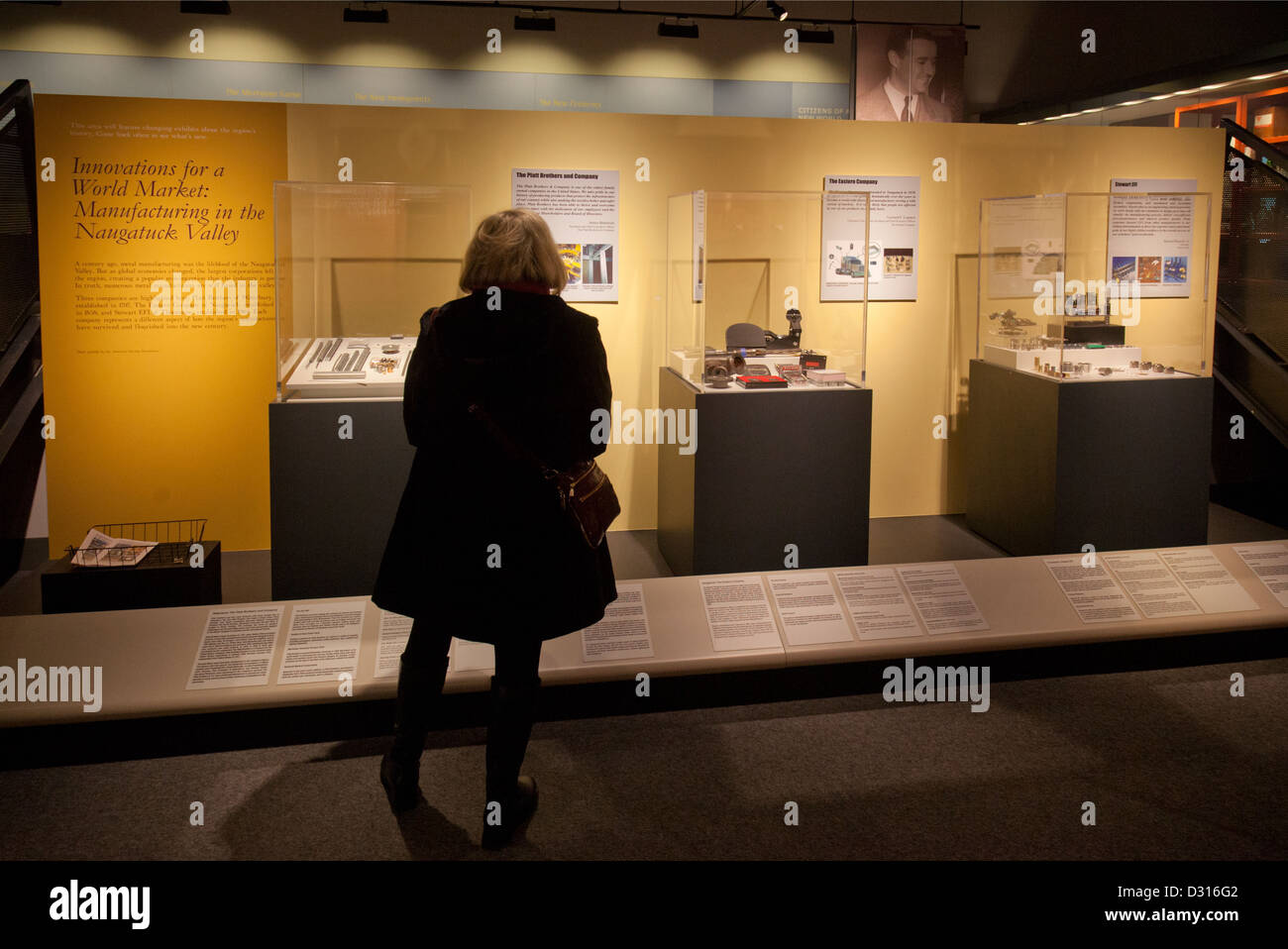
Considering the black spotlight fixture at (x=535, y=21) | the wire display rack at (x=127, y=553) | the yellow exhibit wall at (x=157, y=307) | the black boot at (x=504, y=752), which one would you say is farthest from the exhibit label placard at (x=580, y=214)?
the black boot at (x=504, y=752)

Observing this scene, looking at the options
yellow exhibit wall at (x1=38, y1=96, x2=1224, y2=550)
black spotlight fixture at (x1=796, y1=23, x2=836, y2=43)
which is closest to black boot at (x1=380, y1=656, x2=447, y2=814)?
yellow exhibit wall at (x1=38, y1=96, x2=1224, y2=550)

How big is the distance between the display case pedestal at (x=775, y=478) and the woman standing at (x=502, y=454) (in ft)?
7.15

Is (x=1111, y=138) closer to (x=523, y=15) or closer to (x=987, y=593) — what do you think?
(x=987, y=593)

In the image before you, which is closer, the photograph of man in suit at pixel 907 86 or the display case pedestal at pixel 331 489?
the display case pedestal at pixel 331 489

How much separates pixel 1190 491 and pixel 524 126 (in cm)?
401

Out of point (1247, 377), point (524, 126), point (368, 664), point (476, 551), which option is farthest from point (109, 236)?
point (1247, 377)

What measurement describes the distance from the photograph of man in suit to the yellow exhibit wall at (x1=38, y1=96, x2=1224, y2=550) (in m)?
3.31

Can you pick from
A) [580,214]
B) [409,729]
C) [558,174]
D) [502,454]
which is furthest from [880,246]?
[409,729]

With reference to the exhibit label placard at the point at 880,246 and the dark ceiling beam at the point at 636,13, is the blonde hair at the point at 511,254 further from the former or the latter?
the dark ceiling beam at the point at 636,13

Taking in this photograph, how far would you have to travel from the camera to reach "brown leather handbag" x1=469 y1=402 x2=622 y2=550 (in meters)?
2.49

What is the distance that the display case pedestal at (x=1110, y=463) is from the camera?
520 centimetres

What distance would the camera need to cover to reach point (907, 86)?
31.1 feet

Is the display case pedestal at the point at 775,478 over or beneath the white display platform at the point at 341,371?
beneath

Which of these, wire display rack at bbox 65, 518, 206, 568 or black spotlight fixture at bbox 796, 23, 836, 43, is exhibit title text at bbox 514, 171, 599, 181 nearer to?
wire display rack at bbox 65, 518, 206, 568
